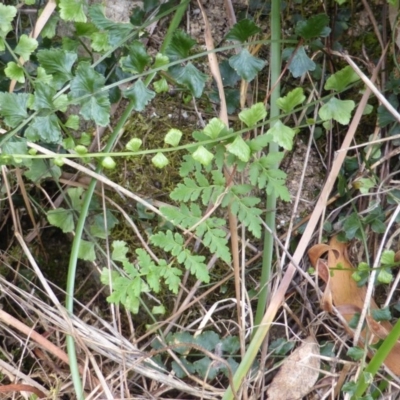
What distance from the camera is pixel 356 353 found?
133 centimetres

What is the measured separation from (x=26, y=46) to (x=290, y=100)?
2.12 ft

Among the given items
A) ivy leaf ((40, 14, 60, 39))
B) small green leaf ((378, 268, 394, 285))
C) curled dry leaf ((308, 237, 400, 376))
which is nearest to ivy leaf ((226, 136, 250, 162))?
curled dry leaf ((308, 237, 400, 376))

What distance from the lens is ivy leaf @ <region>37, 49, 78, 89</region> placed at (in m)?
1.27

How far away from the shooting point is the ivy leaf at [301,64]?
4.39ft

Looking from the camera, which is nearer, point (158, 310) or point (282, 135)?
point (282, 135)

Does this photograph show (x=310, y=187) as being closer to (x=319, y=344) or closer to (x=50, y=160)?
(x=319, y=344)

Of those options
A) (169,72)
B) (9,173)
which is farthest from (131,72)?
(9,173)

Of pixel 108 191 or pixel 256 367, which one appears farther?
pixel 108 191

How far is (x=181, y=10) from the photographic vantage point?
138 centimetres

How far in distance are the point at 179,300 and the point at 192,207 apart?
0.30m

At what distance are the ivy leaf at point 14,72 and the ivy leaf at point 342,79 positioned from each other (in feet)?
2.40

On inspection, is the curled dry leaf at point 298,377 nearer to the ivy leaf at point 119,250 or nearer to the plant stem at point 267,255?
the plant stem at point 267,255

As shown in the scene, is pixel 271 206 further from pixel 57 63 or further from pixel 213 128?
pixel 57 63

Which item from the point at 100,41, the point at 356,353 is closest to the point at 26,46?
the point at 100,41
